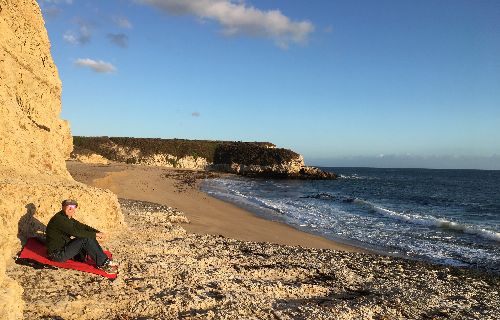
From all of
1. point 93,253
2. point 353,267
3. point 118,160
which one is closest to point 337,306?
point 353,267

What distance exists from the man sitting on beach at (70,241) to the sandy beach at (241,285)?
0.35 metres

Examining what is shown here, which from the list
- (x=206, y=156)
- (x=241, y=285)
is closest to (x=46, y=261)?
(x=241, y=285)

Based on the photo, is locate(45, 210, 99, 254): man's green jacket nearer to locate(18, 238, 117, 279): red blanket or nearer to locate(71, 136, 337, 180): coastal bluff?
locate(18, 238, 117, 279): red blanket

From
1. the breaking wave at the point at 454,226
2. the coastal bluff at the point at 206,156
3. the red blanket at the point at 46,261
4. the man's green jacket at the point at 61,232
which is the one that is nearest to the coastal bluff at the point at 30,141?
the red blanket at the point at 46,261

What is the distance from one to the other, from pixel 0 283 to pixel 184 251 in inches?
219

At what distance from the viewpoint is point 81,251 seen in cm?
739

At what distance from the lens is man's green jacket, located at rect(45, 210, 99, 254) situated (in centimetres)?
714

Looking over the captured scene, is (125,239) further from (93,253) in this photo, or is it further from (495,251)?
(495,251)

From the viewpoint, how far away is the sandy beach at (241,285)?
6.14 meters

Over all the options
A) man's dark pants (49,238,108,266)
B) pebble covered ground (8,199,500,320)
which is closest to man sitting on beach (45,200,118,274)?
man's dark pants (49,238,108,266)

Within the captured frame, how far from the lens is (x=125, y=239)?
396 inches

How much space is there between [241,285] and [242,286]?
2.3 inches

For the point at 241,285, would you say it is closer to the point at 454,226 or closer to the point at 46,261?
the point at 46,261

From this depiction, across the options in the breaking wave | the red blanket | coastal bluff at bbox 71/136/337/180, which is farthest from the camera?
coastal bluff at bbox 71/136/337/180
